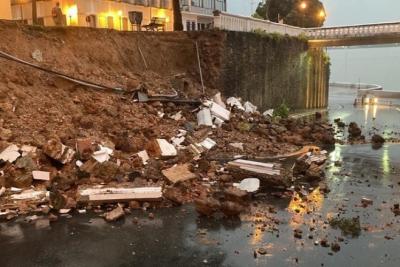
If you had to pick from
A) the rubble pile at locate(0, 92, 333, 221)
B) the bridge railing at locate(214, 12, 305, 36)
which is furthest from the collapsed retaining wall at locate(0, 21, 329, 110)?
the rubble pile at locate(0, 92, 333, 221)

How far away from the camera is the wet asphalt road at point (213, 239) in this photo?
7484 millimetres

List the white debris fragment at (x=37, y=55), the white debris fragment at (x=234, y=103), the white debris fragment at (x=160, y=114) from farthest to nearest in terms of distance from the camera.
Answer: the white debris fragment at (x=234, y=103), the white debris fragment at (x=160, y=114), the white debris fragment at (x=37, y=55)

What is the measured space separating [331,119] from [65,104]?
1750 cm

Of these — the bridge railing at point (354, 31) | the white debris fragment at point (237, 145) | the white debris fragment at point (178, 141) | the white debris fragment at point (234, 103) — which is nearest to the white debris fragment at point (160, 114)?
the white debris fragment at point (178, 141)

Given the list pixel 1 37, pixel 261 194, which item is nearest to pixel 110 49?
pixel 1 37

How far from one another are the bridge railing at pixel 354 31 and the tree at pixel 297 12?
1038 centimetres

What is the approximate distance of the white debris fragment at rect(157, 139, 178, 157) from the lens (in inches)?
508

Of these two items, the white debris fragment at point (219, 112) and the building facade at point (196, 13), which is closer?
the white debris fragment at point (219, 112)

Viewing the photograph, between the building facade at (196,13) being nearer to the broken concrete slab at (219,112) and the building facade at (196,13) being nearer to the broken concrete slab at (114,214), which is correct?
the broken concrete slab at (219,112)

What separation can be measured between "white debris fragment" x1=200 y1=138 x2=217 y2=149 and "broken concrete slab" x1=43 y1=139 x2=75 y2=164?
451 centimetres

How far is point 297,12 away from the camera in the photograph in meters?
41.5

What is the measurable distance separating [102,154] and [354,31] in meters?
22.8

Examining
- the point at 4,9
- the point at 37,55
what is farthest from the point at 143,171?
the point at 4,9

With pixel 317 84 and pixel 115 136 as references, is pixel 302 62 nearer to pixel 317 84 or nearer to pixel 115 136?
pixel 317 84
